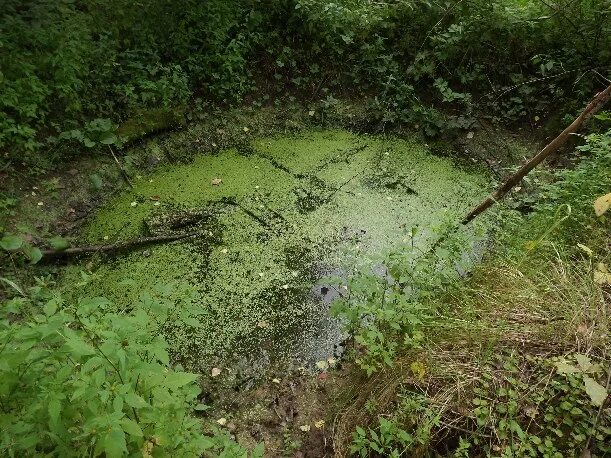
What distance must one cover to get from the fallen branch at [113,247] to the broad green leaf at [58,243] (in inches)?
1.2

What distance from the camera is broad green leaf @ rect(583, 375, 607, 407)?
1.37 metres

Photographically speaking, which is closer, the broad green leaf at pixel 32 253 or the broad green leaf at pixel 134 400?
the broad green leaf at pixel 134 400

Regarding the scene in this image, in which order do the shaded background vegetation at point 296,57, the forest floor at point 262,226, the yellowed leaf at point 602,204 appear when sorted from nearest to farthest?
the yellowed leaf at point 602,204 < the forest floor at point 262,226 < the shaded background vegetation at point 296,57

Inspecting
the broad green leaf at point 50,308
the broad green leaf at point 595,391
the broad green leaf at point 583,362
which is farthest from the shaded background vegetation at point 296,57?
the broad green leaf at point 595,391

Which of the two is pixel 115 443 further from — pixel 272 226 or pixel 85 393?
pixel 272 226

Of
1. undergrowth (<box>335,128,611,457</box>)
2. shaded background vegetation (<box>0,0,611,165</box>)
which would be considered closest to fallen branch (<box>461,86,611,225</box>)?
undergrowth (<box>335,128,611,457</box>)

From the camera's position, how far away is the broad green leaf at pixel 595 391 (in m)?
1.37

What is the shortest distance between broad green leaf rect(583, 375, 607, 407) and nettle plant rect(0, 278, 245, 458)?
3.97 ft

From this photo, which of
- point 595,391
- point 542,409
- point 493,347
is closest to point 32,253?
point 493,347

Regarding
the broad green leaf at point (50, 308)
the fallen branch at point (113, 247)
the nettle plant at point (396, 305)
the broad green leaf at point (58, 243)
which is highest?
the broad green leaf at point (50, 308)

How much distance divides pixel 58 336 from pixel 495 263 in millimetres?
1995

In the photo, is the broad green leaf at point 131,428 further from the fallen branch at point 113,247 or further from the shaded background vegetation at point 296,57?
the shaded background vegetation at point 296,57

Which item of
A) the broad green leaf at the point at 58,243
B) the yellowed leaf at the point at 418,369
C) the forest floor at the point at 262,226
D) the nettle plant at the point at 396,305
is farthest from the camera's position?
the broad green leaf at the point at 58,243

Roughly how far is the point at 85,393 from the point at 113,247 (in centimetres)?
188
